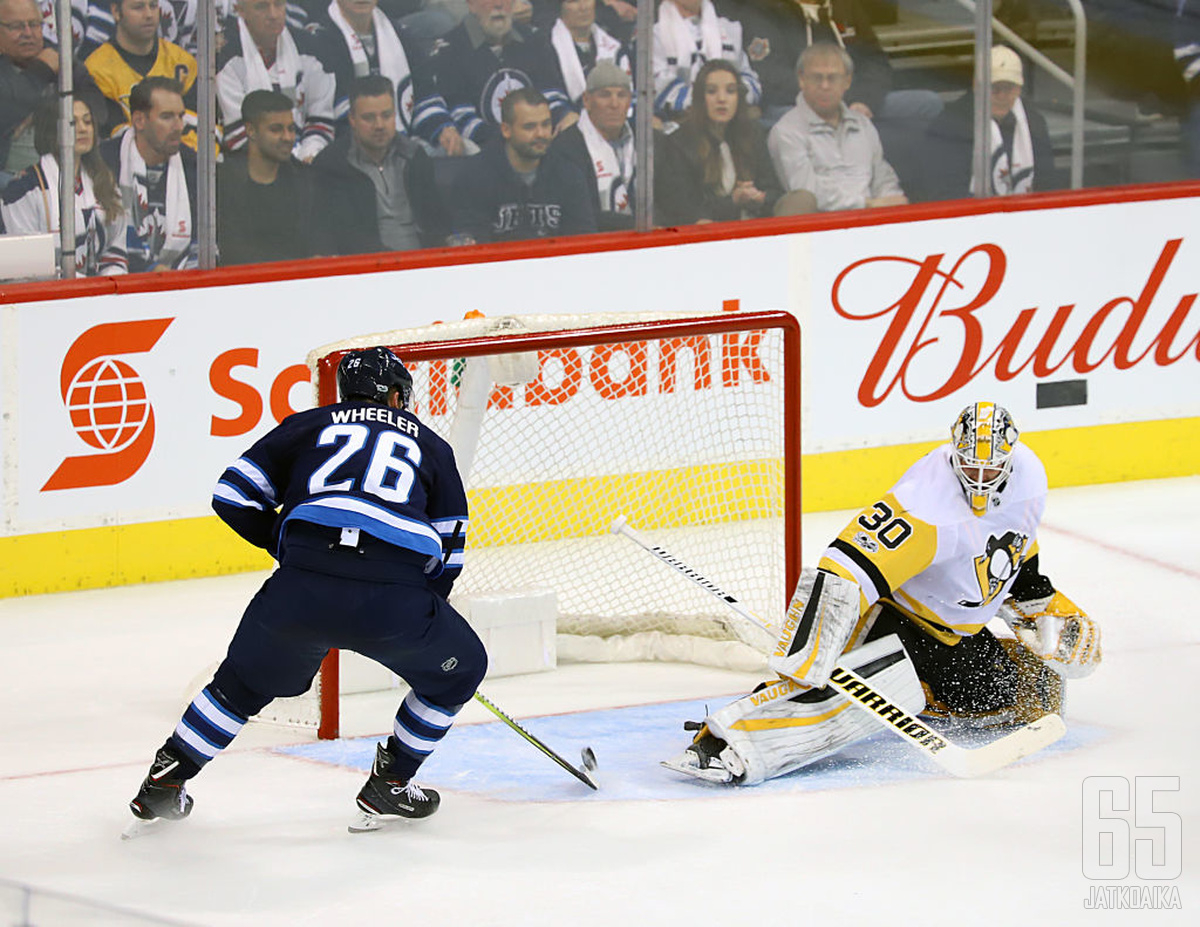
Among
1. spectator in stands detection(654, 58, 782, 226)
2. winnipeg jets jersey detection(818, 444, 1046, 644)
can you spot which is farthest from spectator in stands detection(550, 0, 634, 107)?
winnipeg jets jersey detection(818, 444, 1046, 644)

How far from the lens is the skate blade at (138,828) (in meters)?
3.75

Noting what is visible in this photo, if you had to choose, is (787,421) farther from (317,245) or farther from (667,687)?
(317,245)

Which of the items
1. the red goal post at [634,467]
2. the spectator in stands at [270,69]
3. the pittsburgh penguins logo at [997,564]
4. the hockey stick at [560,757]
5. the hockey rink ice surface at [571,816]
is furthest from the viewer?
the spectator in stands at [270,69]

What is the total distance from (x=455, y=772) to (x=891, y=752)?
925 millimetres

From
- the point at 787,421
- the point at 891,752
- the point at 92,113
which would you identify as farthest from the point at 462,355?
the point at 92,113

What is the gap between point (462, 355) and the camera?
4.52 m

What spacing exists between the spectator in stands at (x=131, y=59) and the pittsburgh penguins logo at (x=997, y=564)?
275 centimetres

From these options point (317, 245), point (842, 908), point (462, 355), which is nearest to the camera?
point (842, 908)

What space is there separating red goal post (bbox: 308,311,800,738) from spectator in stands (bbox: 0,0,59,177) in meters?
1.46

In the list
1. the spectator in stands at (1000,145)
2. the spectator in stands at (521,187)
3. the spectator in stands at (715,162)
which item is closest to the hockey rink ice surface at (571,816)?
the spectator in stands at (521,187)

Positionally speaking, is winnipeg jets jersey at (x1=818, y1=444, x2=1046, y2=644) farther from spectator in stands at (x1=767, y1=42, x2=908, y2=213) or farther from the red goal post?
spectator in stands at (x1=767, y1=42, x2=908, y2=213)

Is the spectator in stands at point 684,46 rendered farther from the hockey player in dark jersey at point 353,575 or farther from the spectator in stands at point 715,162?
the hockey player in dark jersey at point 353,575

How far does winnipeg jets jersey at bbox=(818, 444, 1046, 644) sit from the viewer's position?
407 cm

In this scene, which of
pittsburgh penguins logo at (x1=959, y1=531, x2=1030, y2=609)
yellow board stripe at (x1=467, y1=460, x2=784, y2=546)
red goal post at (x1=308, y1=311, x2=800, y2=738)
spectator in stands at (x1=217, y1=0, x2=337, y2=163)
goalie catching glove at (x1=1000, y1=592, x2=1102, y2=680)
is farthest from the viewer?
spectator in stands at (x1=217, y1=0, x2=337, y2=163)
